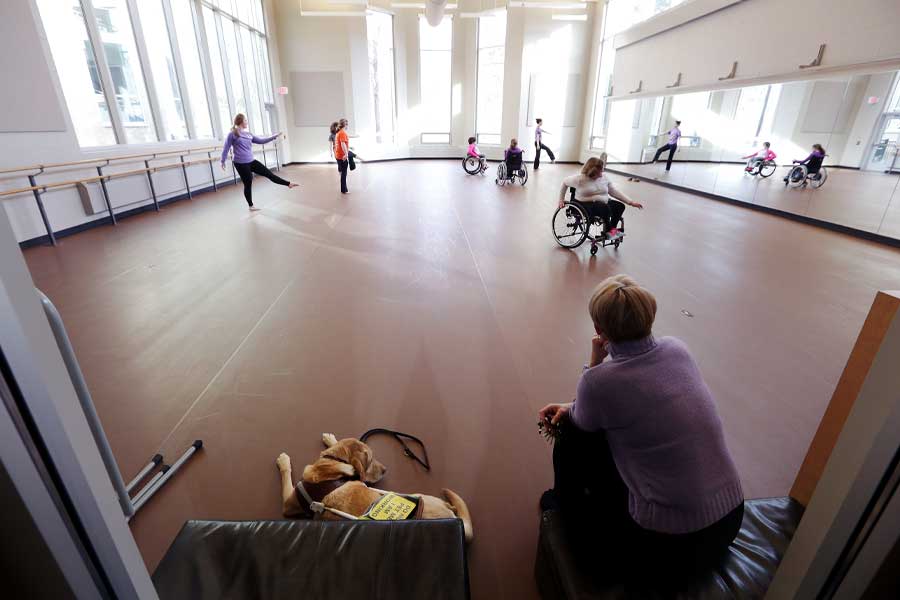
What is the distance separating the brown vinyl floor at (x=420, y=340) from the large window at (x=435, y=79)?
1134 cm

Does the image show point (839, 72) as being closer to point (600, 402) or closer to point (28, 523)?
point (600, 402)

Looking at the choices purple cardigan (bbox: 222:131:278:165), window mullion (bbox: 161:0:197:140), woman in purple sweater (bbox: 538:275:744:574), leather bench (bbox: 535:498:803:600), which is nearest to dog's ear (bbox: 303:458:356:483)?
leather bench (bbox: 535:498:803:600)

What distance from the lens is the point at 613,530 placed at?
1.19m

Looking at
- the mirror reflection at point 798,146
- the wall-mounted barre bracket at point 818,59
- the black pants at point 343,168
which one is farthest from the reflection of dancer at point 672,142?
the black pants at point 343,168

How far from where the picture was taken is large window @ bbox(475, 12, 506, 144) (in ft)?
48.8

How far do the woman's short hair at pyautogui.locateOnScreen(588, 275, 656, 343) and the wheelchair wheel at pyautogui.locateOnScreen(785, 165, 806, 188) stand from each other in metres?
7.83

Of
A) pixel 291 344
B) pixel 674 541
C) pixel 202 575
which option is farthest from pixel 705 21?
pixel 202 575

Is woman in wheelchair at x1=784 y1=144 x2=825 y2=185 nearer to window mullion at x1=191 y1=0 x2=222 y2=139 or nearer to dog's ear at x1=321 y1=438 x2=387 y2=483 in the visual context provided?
dog's ear at x1=321 y1=438 x2=387 y2=483

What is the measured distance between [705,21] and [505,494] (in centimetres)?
1051

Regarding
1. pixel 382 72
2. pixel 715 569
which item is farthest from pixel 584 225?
pixel 382 72

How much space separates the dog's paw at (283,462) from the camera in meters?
1.82

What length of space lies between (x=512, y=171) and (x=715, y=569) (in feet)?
31.2

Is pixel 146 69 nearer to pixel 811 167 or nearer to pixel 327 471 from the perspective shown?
pixel 327 471

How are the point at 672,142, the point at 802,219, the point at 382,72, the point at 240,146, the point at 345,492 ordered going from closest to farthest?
the point at 345,492
the point at 240,146
the point at 802,219
the point at 672,142
the point at 382,72
